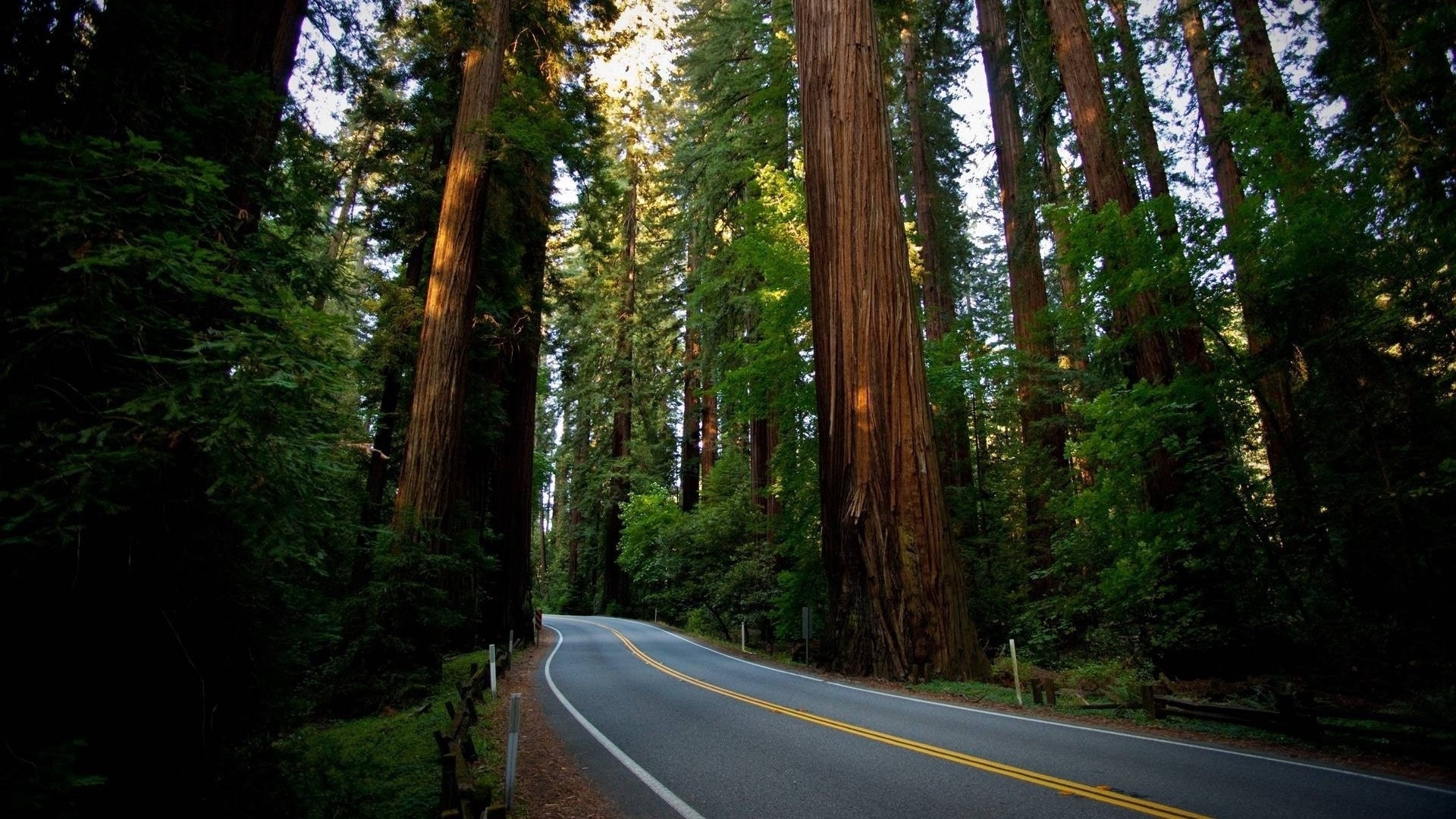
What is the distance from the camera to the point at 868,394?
11406 millimetres

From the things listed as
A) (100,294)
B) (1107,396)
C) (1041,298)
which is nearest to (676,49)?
(1041,298)

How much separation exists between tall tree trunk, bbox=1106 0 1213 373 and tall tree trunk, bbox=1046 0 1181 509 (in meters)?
0.31

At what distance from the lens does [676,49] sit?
87.8 ft

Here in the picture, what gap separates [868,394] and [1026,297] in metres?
7.44

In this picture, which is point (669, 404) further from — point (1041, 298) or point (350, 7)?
point (350, 7)

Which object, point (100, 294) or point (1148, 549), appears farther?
point (1148, 549)

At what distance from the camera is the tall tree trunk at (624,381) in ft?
101

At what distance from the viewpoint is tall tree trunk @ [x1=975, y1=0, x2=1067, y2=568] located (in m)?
14.6

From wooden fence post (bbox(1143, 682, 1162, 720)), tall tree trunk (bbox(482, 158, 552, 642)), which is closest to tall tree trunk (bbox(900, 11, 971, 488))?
tall tree trunk (bbox(482, 158, 552, 642))

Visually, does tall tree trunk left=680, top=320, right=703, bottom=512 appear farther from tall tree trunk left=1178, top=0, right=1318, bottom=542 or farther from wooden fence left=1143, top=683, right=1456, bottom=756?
wooden fence left=1143, top=683, right=1456, bottom=756

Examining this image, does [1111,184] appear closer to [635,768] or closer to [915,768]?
[915,768]

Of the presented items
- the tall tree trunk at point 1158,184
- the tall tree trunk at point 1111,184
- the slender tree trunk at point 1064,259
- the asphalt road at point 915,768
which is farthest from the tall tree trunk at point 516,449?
the tall tree trunk at point 1158,184

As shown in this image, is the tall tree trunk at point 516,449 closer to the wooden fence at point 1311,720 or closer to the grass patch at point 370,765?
the grass patch at point 370,765

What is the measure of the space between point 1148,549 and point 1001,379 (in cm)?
650
